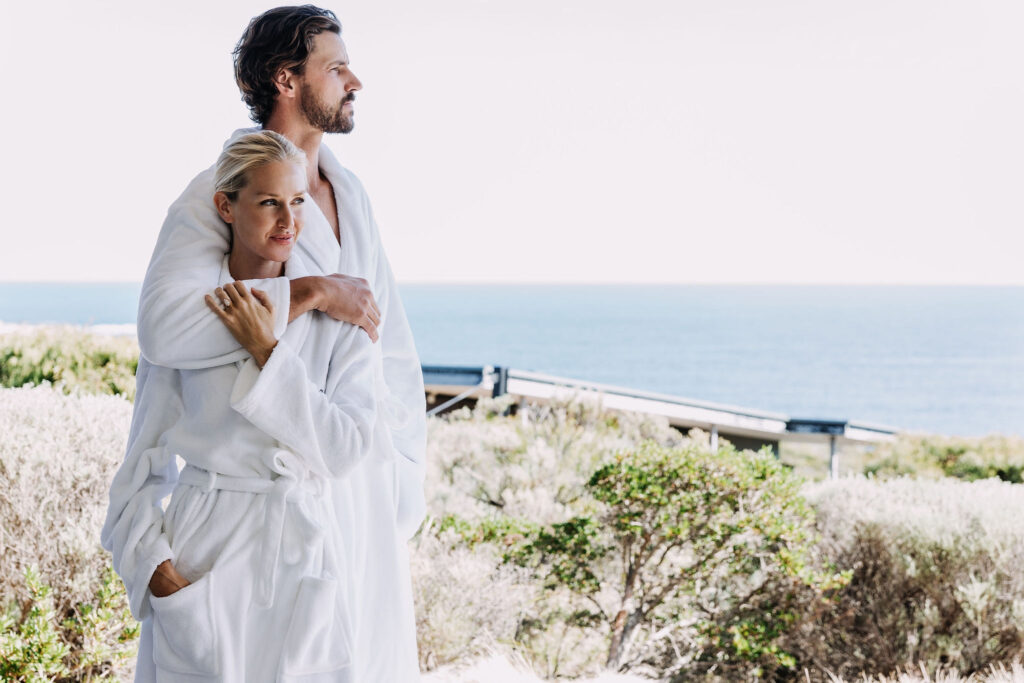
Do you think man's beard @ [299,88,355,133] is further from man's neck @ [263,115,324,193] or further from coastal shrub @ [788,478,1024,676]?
coastal shrub @ [788,478,1024,676]

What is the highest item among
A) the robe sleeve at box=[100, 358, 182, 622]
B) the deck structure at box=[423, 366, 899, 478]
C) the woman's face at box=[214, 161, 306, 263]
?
the woman's face at box=[214, 161, 306, 263]

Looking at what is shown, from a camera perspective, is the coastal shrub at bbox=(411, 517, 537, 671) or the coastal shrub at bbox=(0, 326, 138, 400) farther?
the coastal shrub at bbox=(0, 326, 138, 400)

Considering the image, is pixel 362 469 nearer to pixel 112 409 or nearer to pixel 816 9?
pixel 112 409

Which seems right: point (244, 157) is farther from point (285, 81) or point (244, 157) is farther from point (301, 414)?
point (301, 414)

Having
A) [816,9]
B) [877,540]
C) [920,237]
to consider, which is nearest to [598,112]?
[816,9]

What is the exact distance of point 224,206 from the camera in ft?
4.90

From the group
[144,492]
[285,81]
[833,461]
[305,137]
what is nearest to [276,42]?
[285,81]

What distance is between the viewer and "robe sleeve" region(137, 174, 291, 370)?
1.43 meters

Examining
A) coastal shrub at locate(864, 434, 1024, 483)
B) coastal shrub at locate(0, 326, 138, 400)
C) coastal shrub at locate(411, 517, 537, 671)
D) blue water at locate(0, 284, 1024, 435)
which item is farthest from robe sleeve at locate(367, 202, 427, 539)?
blue water at locate(0, 284, 1024, 435)

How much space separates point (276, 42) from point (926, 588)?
3.25 m

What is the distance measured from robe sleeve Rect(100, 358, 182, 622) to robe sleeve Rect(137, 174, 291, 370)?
9 centimetres

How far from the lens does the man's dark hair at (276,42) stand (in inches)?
65.1

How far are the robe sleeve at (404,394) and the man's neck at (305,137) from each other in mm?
125

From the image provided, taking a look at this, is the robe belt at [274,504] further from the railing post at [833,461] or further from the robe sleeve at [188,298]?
the railing post at [833,461]
